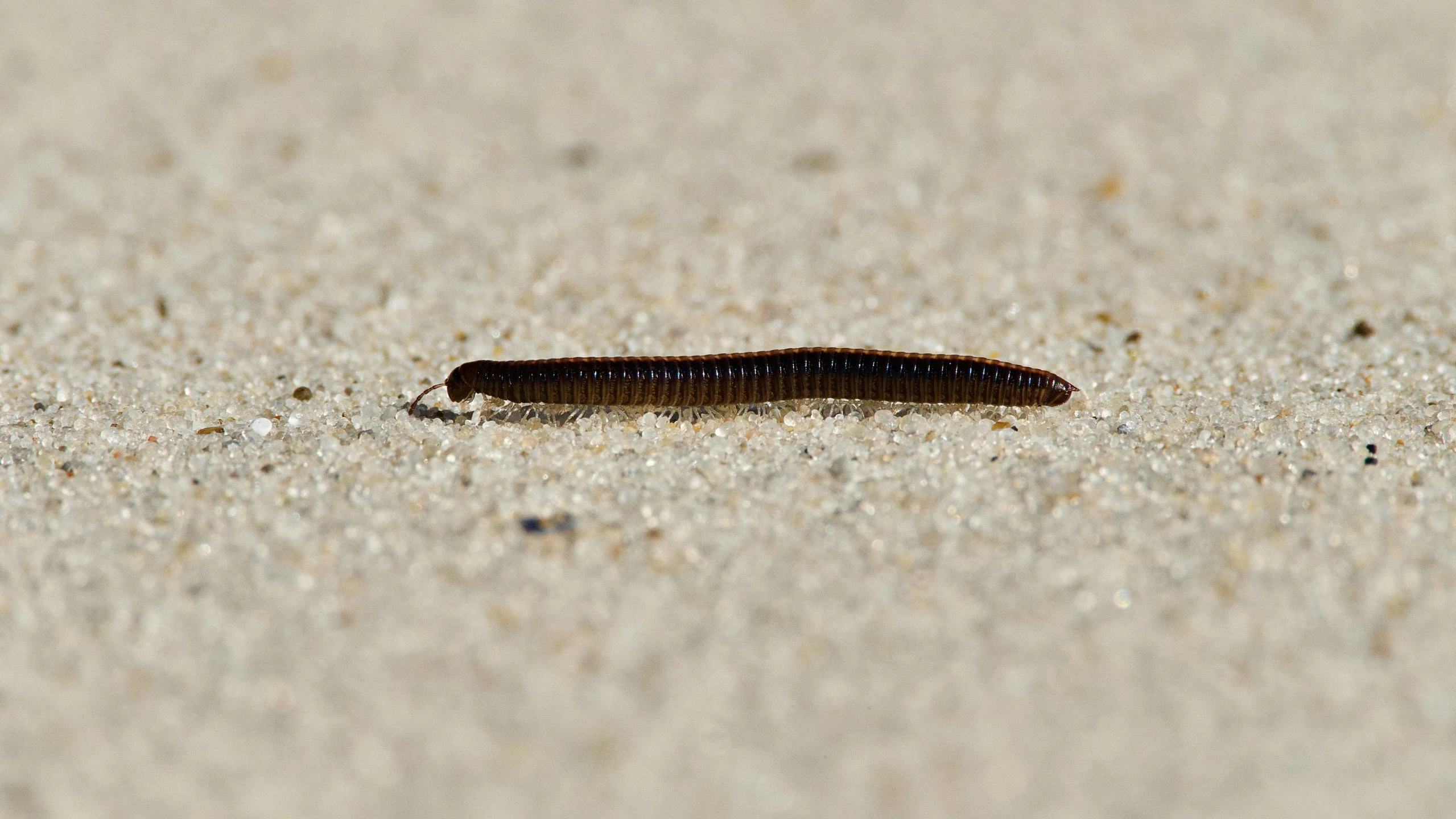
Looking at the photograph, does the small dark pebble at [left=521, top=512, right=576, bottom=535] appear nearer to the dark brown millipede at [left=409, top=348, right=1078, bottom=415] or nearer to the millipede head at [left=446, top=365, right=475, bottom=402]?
the dark brown millipede at [left=409, top=348, right=1078, bottom=415]

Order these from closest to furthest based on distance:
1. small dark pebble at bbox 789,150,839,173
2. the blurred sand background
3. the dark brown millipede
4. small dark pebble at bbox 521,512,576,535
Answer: the blurred sand background → small dark pebble at bbox 521,512,576,535 → the dark brown millipede → small dark pebble at bbox 789,150,839,173

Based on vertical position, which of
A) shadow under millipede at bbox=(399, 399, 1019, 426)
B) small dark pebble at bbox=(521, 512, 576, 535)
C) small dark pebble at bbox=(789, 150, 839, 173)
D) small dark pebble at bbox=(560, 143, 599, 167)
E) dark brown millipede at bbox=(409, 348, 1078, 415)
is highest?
small dark pebble at bbox=(789, 150, 839, 173)

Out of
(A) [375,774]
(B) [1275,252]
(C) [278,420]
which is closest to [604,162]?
(C) [278,420]

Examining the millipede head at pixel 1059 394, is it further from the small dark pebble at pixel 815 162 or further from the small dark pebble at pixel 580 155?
the small dark pebble at pixel 580 155

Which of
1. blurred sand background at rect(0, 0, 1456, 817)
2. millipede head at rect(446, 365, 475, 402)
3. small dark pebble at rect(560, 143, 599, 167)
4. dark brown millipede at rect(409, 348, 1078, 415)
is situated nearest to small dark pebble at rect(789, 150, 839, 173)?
blurred sand background at rect(0, 0, 1456, 817)

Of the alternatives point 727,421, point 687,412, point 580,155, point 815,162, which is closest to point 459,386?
point 687,412

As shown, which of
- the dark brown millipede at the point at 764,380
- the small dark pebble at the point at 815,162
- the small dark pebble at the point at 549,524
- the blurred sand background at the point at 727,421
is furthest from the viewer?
the small dark pebble at the point at 815,162

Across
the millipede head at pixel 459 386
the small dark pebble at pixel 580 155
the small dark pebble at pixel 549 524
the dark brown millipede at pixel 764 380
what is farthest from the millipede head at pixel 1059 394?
the small dark pebble at pixel 580 155
